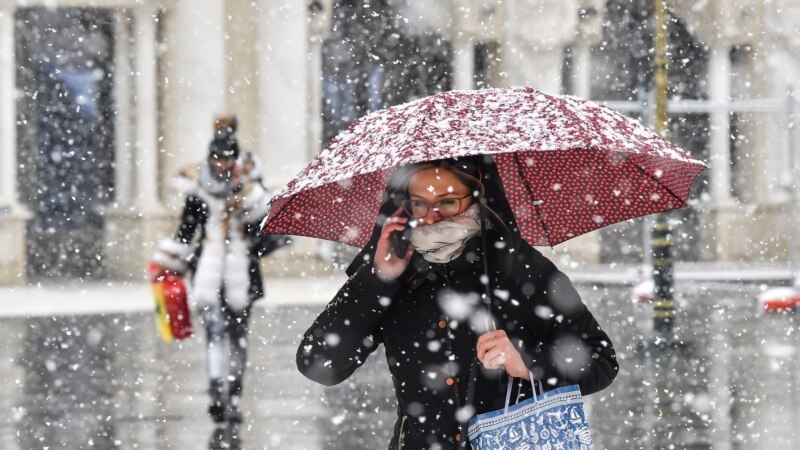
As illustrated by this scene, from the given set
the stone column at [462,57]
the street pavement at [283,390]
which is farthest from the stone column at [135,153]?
the street pavement at [283,390]

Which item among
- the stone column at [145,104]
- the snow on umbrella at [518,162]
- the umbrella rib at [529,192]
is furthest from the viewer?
the stone column at [145,104]

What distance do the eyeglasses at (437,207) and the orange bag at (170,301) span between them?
17.7 feet

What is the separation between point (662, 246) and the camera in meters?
12.3

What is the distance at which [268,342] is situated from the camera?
13688 mm

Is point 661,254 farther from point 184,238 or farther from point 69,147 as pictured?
point 69,147

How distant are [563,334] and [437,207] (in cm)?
44

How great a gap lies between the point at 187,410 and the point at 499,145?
20.2ft

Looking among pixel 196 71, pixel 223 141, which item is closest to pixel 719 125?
pixel 196 71

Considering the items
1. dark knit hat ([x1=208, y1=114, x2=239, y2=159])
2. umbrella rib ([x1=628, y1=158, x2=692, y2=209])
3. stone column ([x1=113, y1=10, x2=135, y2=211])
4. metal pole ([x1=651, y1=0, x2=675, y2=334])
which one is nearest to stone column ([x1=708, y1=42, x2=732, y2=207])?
stone column ([x1=113, y1=10, x2=135, y2=211])

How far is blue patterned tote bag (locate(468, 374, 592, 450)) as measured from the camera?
3266 mm

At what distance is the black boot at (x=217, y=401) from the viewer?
8.65m

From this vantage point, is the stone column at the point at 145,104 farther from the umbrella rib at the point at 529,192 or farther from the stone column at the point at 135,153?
the umbrella rib at the point at 529,192

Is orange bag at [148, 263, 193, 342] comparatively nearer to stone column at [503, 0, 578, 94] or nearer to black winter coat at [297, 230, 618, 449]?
black winter coat at [297, 230, 618, 449]

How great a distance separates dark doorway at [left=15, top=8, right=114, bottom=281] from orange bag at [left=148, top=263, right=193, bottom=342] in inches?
581
